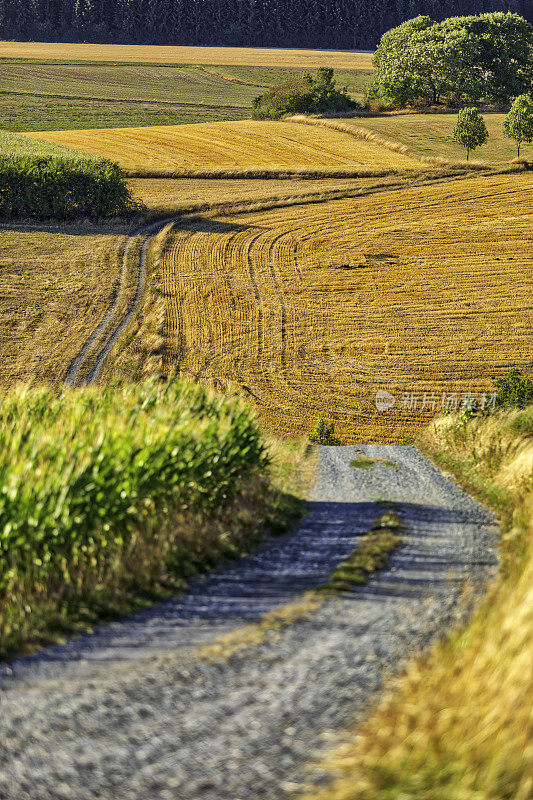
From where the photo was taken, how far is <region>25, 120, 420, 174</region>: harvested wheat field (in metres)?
58.9

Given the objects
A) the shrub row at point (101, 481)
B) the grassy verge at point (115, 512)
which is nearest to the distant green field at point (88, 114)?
the shrub row at point (101, 481)

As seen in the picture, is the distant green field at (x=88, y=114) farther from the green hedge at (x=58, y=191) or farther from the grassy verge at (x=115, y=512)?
the grassy verge at (x=115, y=512)

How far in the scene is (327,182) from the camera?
179ft

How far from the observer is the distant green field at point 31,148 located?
177 ft

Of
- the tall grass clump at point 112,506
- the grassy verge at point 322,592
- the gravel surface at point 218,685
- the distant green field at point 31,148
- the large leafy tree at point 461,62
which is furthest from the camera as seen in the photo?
the large leafy tree at point 461,62

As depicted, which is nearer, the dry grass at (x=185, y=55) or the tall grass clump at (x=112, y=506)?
the tall grass clump at (x=112, y=506)

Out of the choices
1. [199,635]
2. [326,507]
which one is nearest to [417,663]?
[199,635]

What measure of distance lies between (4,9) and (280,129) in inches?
4022

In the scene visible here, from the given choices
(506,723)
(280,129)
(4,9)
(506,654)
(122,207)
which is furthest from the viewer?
(4,9)

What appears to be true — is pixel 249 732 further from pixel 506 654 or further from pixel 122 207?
pixel 122 207

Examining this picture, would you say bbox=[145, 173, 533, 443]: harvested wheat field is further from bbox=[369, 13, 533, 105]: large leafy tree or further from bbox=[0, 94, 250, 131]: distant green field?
bbox=[0, 94, 250, 131]: distant green field

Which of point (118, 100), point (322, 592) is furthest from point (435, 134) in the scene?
point (322, 592)

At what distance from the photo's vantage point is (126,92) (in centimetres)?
10706

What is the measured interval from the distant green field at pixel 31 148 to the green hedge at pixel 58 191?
17.8 feet
